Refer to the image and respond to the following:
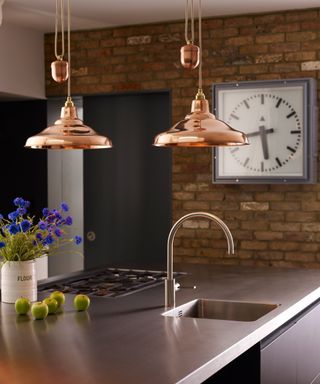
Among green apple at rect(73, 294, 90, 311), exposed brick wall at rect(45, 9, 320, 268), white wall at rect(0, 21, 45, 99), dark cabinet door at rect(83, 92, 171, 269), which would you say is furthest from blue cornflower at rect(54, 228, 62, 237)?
white wall at rect(0, 21, 45, 99)

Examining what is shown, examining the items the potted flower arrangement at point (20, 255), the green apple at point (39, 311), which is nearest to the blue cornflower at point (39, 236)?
the potted flower arrangement at point (20, 255)

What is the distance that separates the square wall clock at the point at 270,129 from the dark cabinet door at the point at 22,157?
157 cm

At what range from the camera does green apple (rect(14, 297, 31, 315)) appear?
2.79 metres

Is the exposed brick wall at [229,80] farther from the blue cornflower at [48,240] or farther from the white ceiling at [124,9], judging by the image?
the blue cornflower at [48,240]

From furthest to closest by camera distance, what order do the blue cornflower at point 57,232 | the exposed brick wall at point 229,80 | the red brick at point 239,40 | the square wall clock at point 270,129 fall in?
1. the red brick at point 239,40
2. the exposed brick wall at point 229,80
3. the square wall clock at point 270,129
4. the blue cornflower at point 57,232

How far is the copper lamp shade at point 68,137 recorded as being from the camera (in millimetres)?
3012

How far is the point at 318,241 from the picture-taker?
522 cm

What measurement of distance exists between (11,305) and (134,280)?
0.80 metres

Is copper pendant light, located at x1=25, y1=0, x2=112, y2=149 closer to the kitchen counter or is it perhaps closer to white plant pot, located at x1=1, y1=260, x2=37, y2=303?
white plant pot, located at x1=1, y1=260, x2=37, y2=303

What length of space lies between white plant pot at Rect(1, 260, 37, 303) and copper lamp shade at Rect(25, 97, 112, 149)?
0.48m

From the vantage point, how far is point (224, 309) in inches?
123

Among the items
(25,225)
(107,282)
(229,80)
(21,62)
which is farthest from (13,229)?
(21,62)

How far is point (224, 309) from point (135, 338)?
0.77 metres

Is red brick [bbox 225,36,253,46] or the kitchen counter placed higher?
red brick [bbox 225,36,253,46]
